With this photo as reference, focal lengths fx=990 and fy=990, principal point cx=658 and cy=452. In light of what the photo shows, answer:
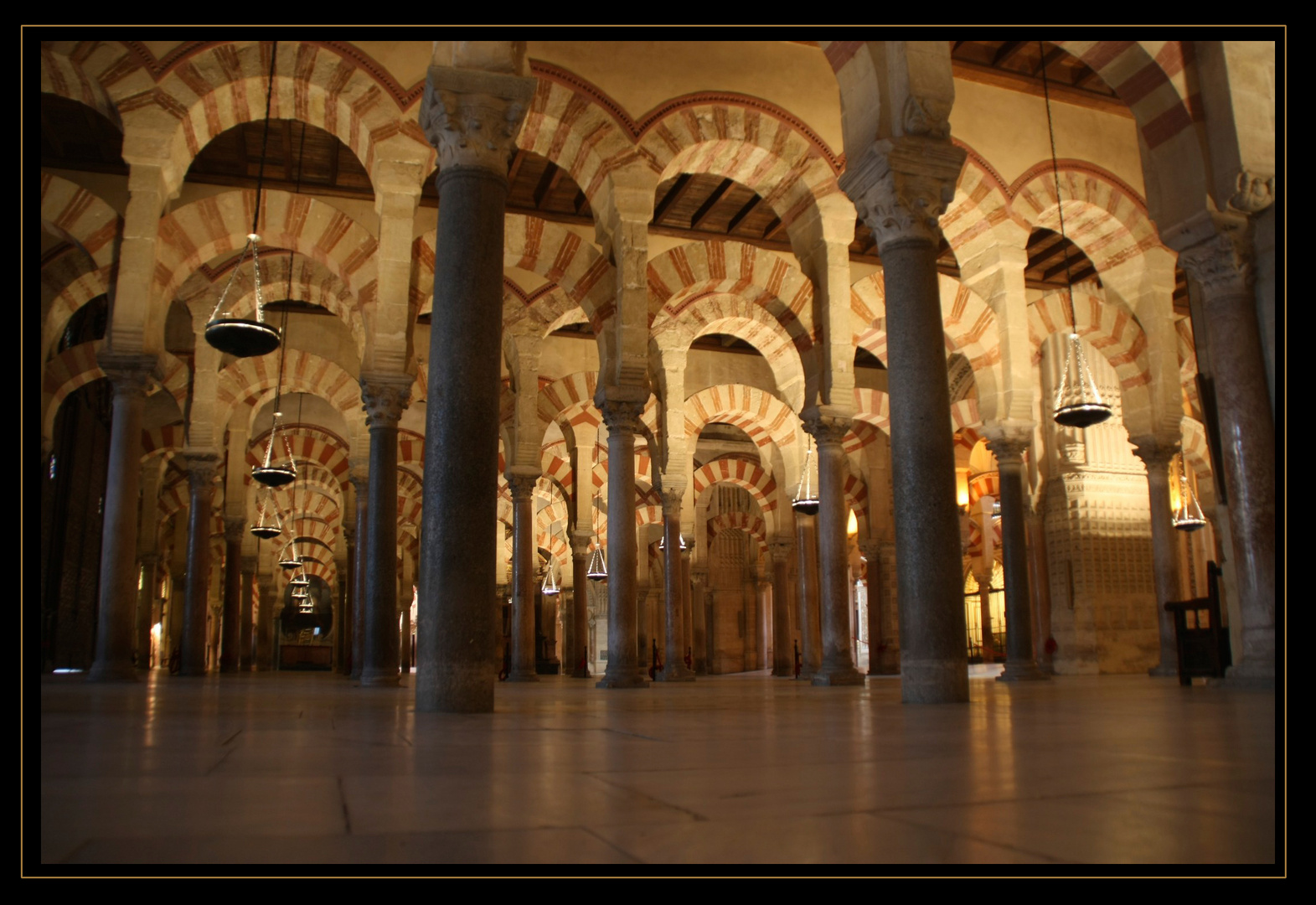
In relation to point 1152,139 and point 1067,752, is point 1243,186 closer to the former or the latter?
point 1152,139

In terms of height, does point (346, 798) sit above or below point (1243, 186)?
below

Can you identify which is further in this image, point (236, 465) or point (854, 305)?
point (236, 465)

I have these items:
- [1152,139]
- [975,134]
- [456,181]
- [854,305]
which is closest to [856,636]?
[854,305]

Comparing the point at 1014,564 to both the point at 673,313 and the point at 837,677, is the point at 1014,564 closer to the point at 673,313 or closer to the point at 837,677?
the point at 837,677

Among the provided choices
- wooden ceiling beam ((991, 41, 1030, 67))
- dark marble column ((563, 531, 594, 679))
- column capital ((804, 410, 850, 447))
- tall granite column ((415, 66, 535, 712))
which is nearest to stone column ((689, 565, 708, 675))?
dark marble column ((563, 531, 594, 679))

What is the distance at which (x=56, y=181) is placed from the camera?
8.83 m

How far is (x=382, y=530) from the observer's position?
28.6 feet

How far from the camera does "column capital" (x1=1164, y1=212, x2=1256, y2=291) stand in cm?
560

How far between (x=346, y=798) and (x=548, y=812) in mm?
398

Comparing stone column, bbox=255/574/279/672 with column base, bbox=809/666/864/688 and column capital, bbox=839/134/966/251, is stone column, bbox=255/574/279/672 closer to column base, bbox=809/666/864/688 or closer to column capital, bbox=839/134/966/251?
column base, bbox=809/666/864/688

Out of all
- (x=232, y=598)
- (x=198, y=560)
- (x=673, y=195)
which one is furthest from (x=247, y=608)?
(x=673, y=195)

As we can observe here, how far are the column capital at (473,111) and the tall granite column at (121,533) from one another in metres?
4.87

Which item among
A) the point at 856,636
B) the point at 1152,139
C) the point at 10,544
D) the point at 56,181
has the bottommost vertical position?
the point at 856,636

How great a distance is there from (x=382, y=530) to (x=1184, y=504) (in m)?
10.3
